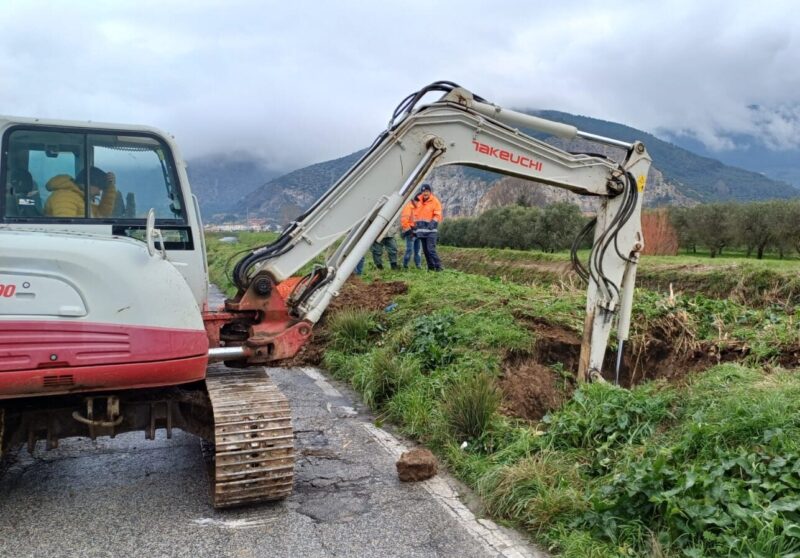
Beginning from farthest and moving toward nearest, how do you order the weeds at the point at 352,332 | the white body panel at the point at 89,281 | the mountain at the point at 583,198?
1. the mountain at the point at 583,198
2. the weeds at the point at 352,332
3. the white body panel at the point at 89,281

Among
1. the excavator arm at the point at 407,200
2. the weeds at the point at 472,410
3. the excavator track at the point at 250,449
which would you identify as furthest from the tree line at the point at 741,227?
the excavator track at the point at 250,449

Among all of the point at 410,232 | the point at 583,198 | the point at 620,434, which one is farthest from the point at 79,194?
the point at 583,198

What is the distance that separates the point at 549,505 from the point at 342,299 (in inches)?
278

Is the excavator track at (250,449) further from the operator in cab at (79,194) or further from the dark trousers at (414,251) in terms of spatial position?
the dark trousers at (414,251)

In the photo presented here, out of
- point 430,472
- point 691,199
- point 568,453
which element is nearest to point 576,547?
point 568,453

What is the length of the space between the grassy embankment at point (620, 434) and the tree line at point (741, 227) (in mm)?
11838

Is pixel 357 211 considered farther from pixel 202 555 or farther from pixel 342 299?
pixel 342 299

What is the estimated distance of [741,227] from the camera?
19000 mm

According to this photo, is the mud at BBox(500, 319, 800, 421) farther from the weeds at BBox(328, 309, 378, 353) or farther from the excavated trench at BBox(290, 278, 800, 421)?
the weeds at BBox(328, 309, 378, 353)

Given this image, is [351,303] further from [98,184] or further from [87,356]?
[87,356]

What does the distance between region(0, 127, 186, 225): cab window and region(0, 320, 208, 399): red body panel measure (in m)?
1.05

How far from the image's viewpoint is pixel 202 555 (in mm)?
3830

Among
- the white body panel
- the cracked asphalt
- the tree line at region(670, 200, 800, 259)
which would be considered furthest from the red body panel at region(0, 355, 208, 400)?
the tree line at region(670, 200, 800, 259)

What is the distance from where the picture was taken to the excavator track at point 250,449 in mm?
4242
